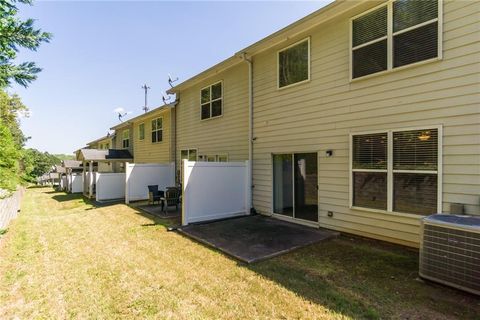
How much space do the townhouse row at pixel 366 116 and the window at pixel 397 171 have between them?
2cm

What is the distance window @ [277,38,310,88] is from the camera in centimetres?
726

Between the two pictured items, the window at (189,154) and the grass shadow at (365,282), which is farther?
the window at (189,154)

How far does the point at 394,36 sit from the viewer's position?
18.0ft

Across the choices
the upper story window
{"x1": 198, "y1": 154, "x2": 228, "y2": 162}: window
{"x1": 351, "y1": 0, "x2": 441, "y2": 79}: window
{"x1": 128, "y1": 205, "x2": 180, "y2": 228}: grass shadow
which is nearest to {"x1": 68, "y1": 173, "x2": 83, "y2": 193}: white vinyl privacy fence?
{"x1": 128, "y1": 205, "x2": 180, "y2": 228}: grass shadow

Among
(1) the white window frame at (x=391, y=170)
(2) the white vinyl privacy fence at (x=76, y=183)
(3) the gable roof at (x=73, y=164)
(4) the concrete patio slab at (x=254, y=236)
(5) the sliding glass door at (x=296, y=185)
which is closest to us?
(1) the white window frame at (x=391, y=170)

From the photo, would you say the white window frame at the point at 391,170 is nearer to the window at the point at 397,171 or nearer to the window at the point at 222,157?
the window at the point at 397,171

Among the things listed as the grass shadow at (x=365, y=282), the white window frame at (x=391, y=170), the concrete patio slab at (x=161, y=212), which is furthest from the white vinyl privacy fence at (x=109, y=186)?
the white window frame at (x=391, y=170)

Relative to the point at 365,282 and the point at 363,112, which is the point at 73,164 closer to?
the point at 363,112

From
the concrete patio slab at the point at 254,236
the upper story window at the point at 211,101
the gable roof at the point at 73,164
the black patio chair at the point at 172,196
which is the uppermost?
the upper story window at the point at 211,101

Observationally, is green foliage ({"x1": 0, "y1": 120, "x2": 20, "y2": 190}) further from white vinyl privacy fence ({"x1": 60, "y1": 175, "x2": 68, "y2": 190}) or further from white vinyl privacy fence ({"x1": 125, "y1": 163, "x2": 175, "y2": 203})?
white vinyl privacy fence ({"x1": 60, "y1": 175, "x2": 68, "y2": 190})

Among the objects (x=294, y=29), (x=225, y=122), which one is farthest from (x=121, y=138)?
(x=294, y=29)

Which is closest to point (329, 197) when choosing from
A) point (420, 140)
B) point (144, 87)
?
point (420, 140)

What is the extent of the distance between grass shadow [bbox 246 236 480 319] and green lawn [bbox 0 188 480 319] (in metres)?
0.01

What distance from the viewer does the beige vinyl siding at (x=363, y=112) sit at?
450 centimetres
